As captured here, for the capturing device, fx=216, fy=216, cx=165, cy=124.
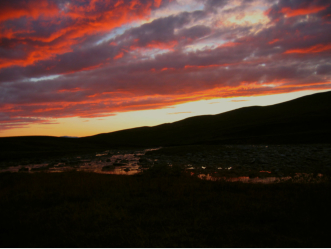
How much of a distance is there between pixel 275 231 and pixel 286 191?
16.8 ft

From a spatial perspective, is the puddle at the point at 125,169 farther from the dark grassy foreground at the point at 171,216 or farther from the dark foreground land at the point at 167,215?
the dark grassy foreground at the point at 171,216

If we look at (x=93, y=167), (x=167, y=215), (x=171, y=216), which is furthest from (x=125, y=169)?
(x=171, y=216)

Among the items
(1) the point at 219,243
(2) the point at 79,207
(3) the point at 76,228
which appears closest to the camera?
(1) the point at 219,243

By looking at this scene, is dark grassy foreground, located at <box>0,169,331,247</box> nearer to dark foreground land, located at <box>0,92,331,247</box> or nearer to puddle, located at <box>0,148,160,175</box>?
dark foreground land, located at <box>0,92,331,247</box>

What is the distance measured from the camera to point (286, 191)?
11.4m

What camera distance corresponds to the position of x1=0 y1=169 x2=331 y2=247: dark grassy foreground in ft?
22.2

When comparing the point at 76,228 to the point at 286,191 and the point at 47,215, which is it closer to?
the point at 47,215

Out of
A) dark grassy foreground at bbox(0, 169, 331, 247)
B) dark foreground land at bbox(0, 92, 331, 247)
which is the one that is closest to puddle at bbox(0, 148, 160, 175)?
dark foreground land at bbox(0, 92, 331, 247)

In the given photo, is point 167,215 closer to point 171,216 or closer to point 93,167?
point 171,216

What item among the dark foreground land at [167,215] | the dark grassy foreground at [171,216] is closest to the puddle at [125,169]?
the dark foreground land at [167,215]

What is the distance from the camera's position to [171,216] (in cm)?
855

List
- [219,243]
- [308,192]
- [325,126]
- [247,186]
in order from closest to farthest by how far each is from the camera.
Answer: [219,243]
[308,192]
[247,186]
[325,126]

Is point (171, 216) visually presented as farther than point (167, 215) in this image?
No

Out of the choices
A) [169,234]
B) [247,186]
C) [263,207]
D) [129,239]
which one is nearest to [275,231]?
[263,207]
